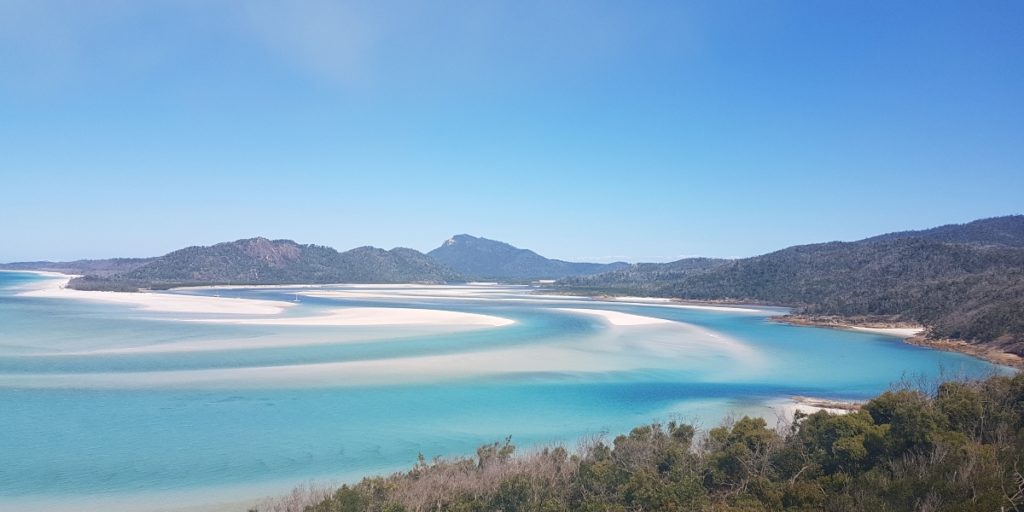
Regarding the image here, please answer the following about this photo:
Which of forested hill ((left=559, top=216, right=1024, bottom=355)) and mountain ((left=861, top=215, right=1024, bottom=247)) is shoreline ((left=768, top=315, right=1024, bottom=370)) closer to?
forested hill ((left=559, top=216, right=1024, bottom=355))

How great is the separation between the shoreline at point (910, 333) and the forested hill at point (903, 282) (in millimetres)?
751

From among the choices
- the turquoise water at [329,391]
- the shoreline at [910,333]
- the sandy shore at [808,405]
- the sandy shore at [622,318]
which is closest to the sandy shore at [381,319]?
the turquoise water at [329,391]


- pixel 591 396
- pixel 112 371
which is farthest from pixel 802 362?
pixel 112 371

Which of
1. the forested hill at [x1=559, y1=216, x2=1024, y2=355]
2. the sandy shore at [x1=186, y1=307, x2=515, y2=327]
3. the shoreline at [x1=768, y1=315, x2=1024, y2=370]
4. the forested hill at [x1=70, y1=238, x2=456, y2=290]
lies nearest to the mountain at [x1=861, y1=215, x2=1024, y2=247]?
the forested hill at [x1=559, y1=216, x2=1024, y2=355]

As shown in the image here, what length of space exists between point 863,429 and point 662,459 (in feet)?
12.0

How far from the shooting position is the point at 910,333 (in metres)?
44.4

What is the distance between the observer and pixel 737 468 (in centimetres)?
1062

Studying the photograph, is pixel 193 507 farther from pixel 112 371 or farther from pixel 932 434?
pixel 112 371

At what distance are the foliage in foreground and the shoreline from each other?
67.0ft

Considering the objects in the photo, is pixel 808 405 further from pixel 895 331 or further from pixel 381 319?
pixel 381 319

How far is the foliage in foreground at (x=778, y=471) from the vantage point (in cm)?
852

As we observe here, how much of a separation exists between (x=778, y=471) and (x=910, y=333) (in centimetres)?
4129

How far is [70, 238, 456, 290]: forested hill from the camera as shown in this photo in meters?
118

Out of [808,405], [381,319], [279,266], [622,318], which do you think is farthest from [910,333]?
[279,266]
